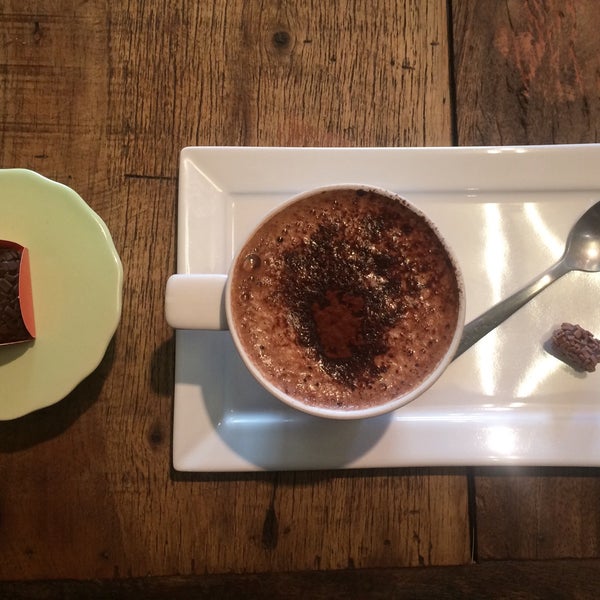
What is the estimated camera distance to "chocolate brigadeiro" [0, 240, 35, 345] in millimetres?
981

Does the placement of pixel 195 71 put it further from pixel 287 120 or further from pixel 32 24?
pixel 32 24

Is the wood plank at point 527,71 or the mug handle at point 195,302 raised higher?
the wood plank at point 527,71

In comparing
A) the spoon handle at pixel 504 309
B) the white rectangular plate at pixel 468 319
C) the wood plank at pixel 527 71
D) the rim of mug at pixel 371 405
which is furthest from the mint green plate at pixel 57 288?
the wood plank at pixel 527 71

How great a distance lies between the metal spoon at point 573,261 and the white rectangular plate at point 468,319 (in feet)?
0.06

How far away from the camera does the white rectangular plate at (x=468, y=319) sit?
1018 millimetres

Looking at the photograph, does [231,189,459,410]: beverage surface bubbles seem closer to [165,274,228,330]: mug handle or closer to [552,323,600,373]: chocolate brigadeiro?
[165,274,228,330]: mug handle

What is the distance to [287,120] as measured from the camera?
1.15 m

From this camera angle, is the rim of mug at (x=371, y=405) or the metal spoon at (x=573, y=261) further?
the metal spoon at (x=573, y=261)

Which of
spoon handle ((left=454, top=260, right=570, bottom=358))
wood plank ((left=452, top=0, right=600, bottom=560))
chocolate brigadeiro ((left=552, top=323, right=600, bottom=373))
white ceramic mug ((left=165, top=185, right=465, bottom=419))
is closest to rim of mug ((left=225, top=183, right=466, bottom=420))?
white ceramic mug ((left=165, top=185, right=465, bottom=419))

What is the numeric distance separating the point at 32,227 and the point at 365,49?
0.76 metres

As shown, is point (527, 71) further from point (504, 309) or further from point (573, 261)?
point (504, 309)

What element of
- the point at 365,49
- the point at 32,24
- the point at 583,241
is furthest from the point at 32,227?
the point at 583,241

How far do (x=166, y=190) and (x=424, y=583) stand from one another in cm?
92

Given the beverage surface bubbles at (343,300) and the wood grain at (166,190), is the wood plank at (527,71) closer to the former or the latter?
the wood grain at (166,190)
